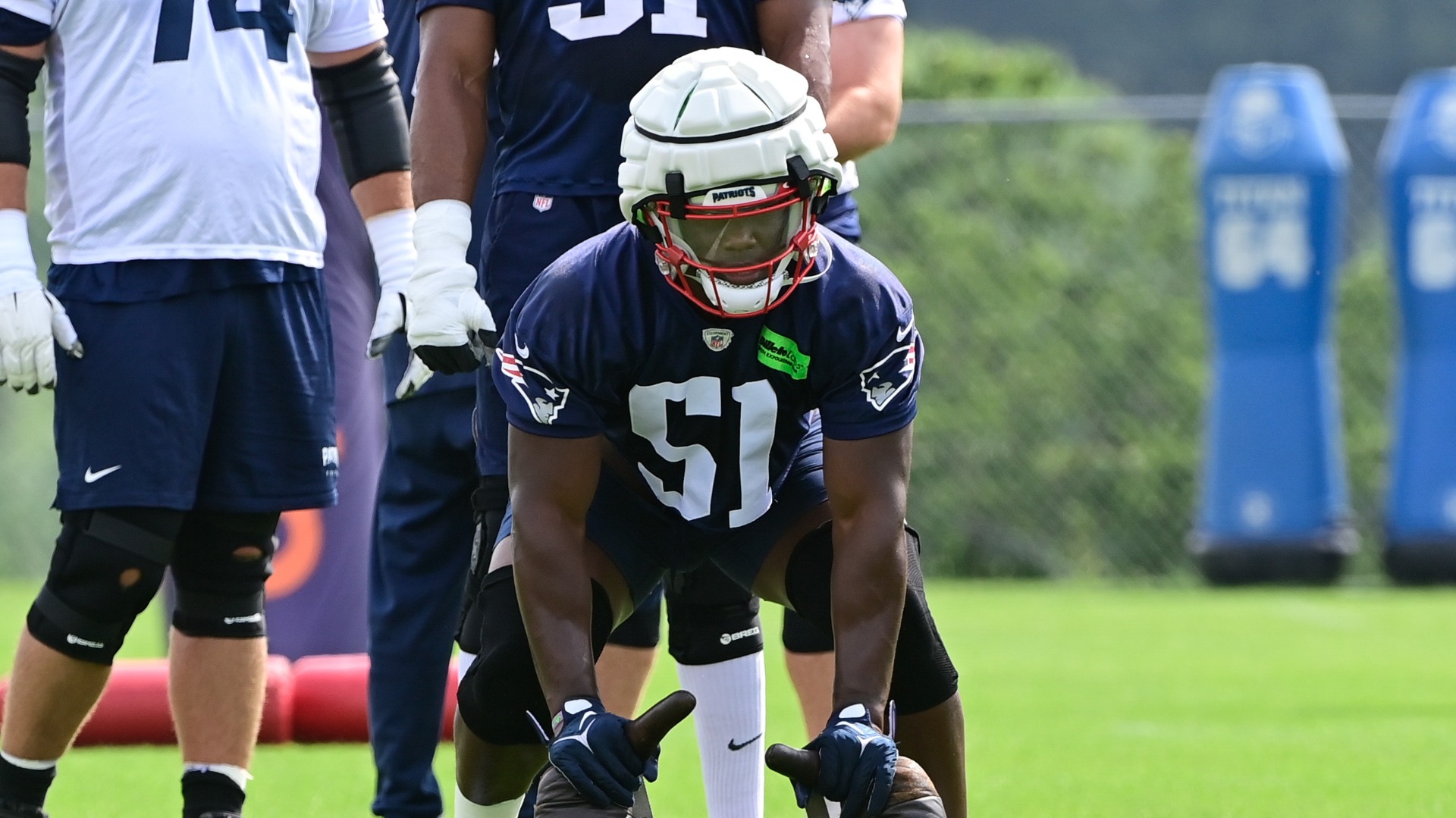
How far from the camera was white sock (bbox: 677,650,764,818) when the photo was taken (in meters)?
3.73

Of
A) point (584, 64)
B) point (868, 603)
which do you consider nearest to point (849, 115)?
point (584, 64)

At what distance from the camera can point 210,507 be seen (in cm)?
386

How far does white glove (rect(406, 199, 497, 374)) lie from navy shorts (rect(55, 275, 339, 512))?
501 millimetres

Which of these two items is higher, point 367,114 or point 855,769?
point 367,114

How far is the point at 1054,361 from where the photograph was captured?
44.6ft

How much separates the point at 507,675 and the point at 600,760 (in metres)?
0.35

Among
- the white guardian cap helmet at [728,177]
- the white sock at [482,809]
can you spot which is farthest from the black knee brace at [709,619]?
the white guardian cap helmet at [728,177]

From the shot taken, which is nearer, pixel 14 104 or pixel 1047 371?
pixel 14 104

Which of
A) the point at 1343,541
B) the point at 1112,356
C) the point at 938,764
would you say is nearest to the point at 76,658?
the point at 938,764


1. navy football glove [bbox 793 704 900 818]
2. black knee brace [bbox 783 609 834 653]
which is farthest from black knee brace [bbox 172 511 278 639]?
navy football glove [bbox 793 704 900 818]

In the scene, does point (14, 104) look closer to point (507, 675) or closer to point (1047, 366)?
point (507, 675)

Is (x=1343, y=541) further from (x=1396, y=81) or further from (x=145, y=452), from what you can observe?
(x=1396, y=81)

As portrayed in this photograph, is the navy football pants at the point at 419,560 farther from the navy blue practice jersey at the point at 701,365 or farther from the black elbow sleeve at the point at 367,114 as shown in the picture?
the navy blue practice jersey at the point at 701,365

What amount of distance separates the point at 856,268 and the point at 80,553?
1488mm
